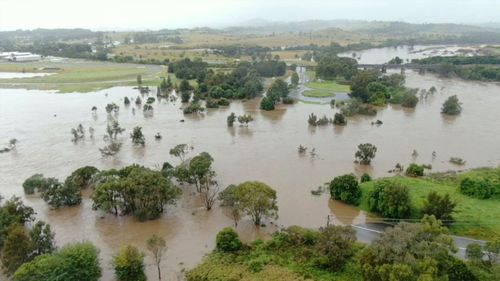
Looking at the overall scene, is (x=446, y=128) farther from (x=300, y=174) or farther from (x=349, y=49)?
(x=349, y=49)

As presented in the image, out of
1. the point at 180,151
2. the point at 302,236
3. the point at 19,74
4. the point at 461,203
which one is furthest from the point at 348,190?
the point at 19,74

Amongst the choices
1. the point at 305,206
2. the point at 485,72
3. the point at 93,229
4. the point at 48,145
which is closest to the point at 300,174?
the point at 305,206

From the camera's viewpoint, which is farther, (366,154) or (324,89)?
(324,89)

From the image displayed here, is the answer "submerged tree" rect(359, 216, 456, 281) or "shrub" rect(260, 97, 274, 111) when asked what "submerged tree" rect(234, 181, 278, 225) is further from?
"shrub" rect(260, 97, 274, 111)

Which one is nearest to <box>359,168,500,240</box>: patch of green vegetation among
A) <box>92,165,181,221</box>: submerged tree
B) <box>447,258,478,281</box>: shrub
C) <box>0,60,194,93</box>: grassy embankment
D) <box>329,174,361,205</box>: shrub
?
<box>329,174,361,205</box>: shrub

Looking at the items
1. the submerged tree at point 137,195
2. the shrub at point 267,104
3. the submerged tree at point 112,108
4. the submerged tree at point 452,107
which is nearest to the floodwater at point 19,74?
the submerged tree at point 112,108

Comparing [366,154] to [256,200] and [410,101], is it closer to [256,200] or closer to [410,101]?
[256,200]
